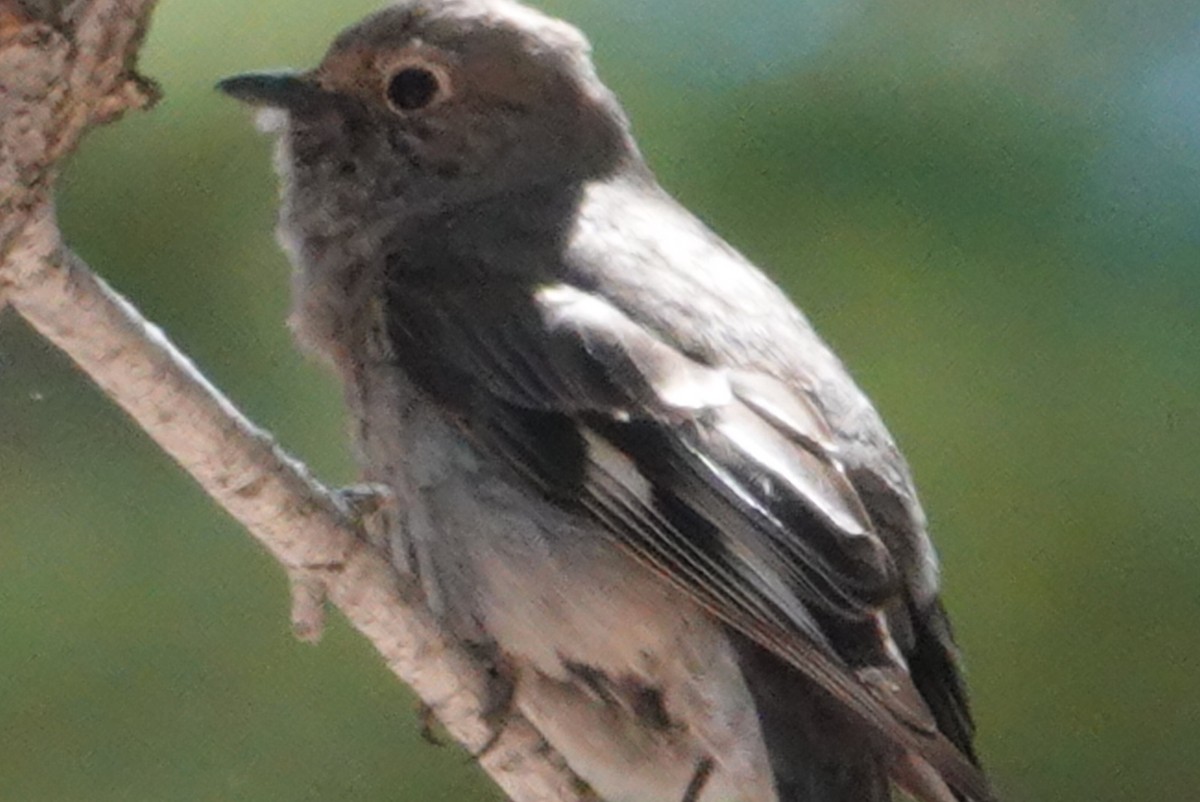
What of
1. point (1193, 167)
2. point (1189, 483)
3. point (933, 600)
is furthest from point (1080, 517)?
point (933, 600)

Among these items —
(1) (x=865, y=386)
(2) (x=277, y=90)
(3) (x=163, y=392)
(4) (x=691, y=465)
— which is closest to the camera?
(3) (x=163, y=392)

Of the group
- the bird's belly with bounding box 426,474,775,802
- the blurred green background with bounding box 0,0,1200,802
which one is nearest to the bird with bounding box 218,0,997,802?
the bird's belly with bounding box 426,474,775,802

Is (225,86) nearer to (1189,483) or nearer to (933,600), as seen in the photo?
(933,600)

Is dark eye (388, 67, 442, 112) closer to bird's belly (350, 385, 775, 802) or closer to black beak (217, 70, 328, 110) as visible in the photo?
black beak (217, 70, 328, 110)

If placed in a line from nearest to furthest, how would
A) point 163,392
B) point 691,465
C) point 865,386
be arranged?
point 163,392
point 691,465
point 865,386

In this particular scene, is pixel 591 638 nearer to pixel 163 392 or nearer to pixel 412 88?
pixel 163 392

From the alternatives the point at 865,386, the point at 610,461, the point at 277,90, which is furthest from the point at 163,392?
the point at 865,386

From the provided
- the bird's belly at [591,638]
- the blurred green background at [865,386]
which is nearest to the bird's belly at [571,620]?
the bird's belly at [591,638]
